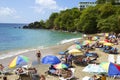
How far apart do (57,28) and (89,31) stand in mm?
30170

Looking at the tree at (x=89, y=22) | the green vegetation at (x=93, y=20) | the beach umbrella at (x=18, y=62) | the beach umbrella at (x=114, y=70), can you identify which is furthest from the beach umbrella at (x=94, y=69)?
the tree at (x=89, y=22)

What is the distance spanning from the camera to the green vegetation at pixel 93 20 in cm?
7044

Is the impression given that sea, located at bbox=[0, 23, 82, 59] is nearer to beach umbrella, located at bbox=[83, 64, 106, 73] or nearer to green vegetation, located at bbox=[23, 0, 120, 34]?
green vegetation, located at bbox=[23, 0, 120, 34]

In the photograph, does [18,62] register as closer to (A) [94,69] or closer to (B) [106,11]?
(A) [94,69]

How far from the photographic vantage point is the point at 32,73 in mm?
19438

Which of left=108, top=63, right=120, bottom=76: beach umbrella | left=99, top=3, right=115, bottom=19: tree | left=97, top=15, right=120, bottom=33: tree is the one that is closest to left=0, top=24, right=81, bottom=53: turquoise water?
left=97, top=15, right=120, bottom=33: tree

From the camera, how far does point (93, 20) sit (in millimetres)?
82625

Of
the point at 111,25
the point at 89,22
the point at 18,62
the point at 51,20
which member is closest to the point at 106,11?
the point at 89,22

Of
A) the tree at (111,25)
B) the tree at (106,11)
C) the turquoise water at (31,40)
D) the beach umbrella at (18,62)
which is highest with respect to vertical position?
the tree at (106,11)

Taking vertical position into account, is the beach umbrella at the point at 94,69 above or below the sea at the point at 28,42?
above

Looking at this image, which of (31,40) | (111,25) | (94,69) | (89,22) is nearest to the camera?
(94,69)

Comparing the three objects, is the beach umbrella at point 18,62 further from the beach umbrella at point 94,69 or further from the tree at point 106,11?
the tree at point 106,11

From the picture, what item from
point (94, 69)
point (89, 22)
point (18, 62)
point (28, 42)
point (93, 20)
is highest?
point (93, 20)

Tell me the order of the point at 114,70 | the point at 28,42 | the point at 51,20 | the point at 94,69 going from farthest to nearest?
the point at 51,20 → the point at 28,42 → the point at 94,69 → the point at 114,70
